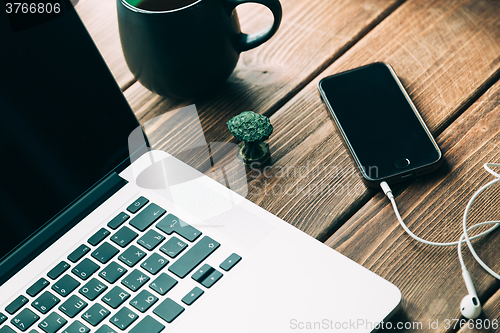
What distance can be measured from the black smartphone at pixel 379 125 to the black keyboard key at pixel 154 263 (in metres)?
0.27

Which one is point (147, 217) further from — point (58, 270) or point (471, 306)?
point (471, 306)

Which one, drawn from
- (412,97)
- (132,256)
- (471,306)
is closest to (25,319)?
(132,256)

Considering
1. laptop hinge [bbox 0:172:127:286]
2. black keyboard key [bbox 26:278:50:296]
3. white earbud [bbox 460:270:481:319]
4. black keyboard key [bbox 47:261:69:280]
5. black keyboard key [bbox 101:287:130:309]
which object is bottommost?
white earbud [bbox 460:270:481:319]

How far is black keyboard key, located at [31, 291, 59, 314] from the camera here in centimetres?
49

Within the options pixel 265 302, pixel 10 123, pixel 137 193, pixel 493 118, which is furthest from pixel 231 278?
pixel 493 118

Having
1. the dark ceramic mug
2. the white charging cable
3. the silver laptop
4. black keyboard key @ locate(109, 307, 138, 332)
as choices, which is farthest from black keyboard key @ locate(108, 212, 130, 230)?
the white charging cable

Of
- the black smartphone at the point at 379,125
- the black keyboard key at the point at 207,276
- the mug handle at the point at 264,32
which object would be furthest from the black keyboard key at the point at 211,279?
the mug handle at the point at 264,32

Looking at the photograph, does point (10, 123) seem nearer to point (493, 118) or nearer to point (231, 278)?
point (231, 278)

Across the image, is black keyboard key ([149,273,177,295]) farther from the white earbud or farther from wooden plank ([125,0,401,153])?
the white earbud

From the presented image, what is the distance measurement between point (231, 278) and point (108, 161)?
22 centimetres

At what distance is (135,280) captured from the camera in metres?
0.50

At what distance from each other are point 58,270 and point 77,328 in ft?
0.24

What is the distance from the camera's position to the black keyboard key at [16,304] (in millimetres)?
494

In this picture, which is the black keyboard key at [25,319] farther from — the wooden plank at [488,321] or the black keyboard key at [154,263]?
the wooden plank at [488,321]
